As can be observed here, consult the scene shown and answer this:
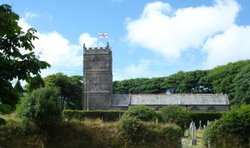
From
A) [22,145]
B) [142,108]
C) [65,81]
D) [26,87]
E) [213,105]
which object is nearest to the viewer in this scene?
[26,87]

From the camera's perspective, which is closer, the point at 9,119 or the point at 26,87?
the point at 26,87

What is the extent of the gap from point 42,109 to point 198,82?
240ft

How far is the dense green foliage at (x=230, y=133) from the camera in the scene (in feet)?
80.0

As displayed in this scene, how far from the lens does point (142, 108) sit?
31672mm

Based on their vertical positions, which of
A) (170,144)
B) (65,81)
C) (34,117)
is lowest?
(170,144)

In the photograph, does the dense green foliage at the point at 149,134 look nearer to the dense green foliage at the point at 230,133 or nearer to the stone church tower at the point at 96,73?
the dense green foliage at the point at 230,133

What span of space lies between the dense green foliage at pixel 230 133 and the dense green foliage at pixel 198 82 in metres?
57.6

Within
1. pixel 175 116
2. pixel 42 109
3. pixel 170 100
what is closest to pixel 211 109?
pixel 170 100

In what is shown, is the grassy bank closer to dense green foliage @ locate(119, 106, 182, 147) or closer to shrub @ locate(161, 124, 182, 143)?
dense green foliage @ locate(119, 106, 182, 147)

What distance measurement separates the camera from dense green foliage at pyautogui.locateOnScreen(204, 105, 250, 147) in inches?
960

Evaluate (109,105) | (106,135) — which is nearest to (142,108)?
(106,135)

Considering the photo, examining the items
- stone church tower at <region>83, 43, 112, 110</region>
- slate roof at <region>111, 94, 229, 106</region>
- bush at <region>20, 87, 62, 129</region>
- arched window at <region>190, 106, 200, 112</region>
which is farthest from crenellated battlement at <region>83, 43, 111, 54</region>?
bush at <region>20, 87, 62, 129</region>

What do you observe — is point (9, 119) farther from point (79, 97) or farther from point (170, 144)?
point (79, 97)

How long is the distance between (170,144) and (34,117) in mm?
7617
